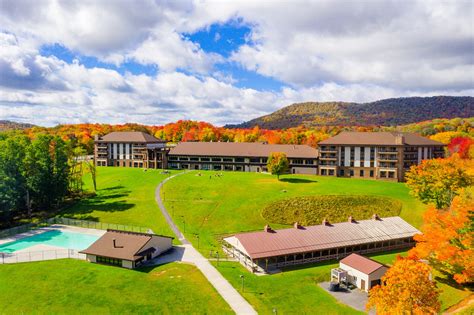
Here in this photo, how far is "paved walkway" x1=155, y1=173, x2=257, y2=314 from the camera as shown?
127 feet

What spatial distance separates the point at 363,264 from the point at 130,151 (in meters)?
93.8

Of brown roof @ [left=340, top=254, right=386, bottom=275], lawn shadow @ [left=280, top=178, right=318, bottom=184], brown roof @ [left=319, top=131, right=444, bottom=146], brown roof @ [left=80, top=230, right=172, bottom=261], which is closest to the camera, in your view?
brown roof @ [left=340, top=254, right=386, bottom=275]

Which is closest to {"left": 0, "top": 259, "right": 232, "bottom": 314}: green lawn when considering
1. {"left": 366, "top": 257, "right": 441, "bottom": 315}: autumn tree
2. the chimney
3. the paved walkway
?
the paved walkway

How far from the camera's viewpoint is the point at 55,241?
6178 cm

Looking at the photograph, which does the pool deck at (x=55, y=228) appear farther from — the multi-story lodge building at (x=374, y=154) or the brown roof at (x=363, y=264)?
the multi-story lodge building at (x=374, y=154)

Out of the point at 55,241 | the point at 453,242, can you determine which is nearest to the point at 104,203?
the point at 55,241

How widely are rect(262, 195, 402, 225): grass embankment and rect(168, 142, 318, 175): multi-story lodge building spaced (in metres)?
26.5

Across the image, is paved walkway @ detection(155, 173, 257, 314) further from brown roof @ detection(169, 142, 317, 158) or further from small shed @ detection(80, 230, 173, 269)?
brown roof @ detection(169, 142, 317, 158)

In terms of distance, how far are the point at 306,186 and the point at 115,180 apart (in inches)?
2075

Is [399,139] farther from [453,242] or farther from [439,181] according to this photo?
[453,242]

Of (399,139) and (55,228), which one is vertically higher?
(399,139)

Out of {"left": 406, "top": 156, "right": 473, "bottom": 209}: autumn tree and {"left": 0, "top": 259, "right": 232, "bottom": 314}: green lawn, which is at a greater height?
{"left": 406, "top": 156, "right": 473, "bottom": 209}: autumn tree

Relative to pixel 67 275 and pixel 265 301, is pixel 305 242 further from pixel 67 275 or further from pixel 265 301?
pixel 67 275

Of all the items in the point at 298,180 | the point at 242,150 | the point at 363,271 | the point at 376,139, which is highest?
the point at 376,139
